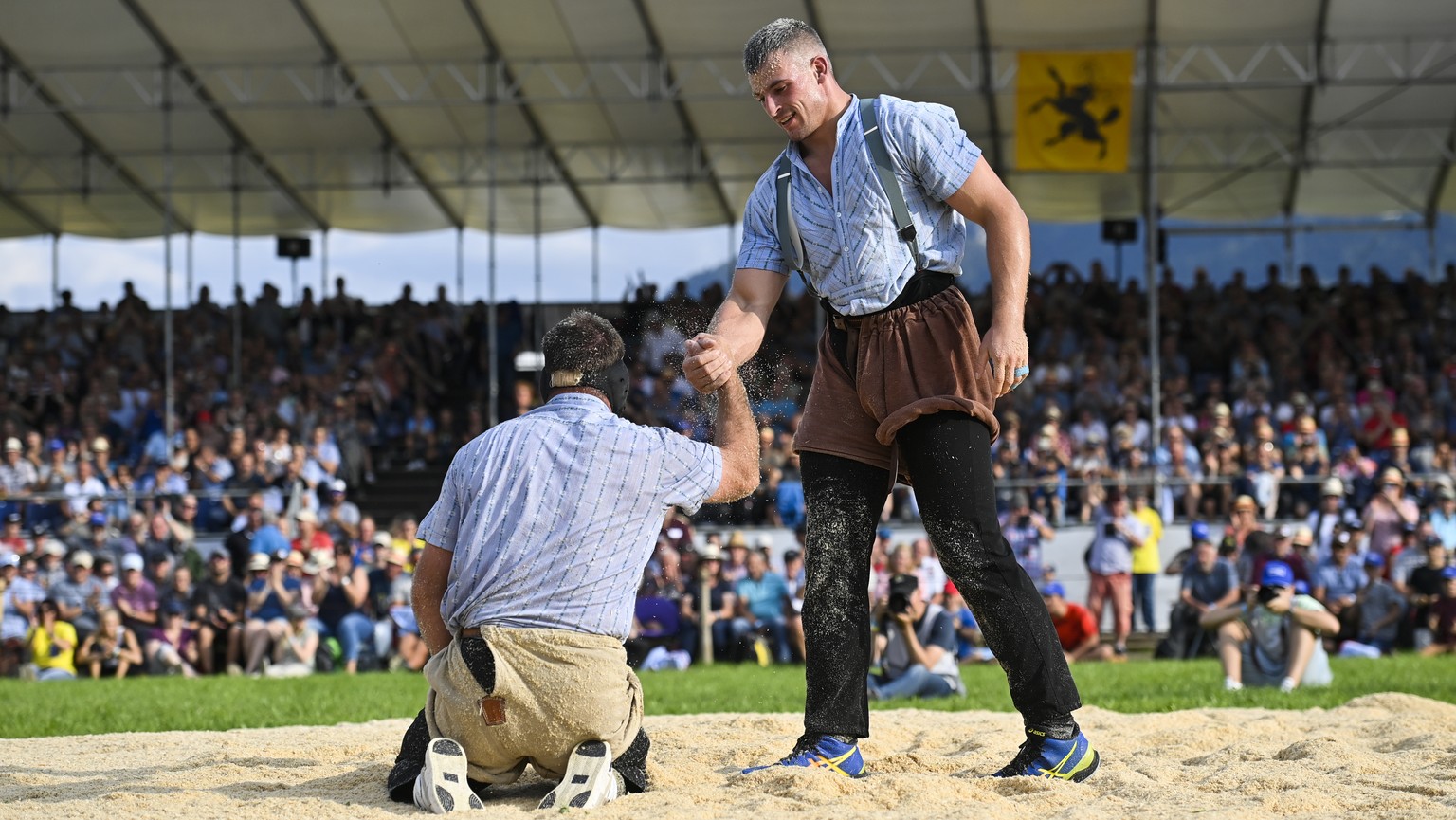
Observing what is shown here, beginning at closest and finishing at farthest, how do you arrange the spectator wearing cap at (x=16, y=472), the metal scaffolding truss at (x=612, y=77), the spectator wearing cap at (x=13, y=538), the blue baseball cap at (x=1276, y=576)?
the blue baseball cap at (x=1276, y=576) < the spectator wearing cap at (x=13, y=538) < the spectator wearing cap at (x=16, y=472) < the metal scaffolding truss at (x=612, y=77)

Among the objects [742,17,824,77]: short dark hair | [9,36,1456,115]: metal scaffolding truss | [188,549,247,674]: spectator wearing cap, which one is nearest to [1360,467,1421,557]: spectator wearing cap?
[9,36,1456,115]: metal scaffolding truss

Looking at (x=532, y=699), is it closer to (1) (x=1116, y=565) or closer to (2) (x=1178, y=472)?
(1) (x=1116, y=565)

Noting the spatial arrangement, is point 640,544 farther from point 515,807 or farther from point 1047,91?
point 1047,91

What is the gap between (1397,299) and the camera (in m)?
22.1

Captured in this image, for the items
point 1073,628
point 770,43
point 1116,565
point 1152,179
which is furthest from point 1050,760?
point 1152,179

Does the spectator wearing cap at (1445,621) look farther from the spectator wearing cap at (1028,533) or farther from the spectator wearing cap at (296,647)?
the spectator wearing cap at (296,647)

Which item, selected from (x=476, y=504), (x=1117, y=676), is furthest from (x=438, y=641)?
(x=1117, y=676)

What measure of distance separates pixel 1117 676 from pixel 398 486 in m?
12.0

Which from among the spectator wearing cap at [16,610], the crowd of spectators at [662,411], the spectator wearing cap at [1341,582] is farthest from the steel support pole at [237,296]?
the spectator wearing cap at [1341,582]

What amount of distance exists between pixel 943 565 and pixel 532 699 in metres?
1.23

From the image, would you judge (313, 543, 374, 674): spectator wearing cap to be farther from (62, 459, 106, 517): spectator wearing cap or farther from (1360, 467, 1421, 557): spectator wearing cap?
(1360, 467, 1421, 557): spectator wearing cap

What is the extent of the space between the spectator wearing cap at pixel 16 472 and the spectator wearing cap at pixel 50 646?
447cm

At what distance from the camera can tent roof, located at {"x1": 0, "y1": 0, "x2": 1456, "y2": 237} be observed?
61.2 ft

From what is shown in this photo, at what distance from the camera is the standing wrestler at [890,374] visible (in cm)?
443
